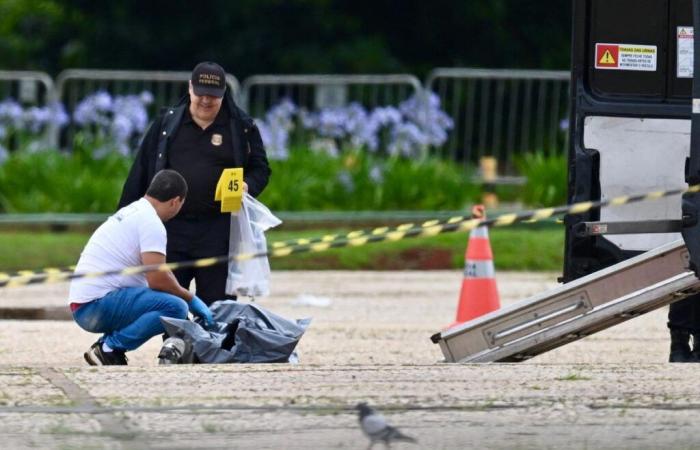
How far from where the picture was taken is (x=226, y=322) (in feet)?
31.9

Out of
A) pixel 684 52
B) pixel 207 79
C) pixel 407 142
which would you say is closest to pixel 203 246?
pixel 207 79

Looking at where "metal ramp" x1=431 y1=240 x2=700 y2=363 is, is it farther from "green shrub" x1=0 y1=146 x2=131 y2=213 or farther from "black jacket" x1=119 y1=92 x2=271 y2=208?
"green shrub" x1=0 y1=146 x2=131 y2=213

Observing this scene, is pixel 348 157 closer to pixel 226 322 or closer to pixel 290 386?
pixel 226 322

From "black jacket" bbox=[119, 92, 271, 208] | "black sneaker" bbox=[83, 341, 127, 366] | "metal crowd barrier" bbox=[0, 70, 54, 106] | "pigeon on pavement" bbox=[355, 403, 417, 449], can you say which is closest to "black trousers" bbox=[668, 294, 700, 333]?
"black jacket" bbox=[119, 92, 271, 208]

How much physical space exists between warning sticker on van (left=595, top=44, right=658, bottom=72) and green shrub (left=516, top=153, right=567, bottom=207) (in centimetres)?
1005

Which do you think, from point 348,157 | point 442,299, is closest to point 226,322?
point 442,299

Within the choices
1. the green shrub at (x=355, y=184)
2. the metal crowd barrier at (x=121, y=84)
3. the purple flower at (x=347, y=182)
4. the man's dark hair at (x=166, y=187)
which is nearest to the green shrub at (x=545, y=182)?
the green shrub at (x=355, y=184)

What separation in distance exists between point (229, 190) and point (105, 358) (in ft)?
3.96

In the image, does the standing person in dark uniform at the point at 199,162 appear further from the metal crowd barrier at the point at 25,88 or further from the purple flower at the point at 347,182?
the metal crowd barrier at the point at 25,88

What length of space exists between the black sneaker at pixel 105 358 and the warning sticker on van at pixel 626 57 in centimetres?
291

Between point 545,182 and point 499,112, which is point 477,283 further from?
point 499,112

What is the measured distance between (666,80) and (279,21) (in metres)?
20.7

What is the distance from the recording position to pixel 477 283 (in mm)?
12227

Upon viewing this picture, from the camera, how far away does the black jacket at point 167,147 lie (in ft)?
34.0
